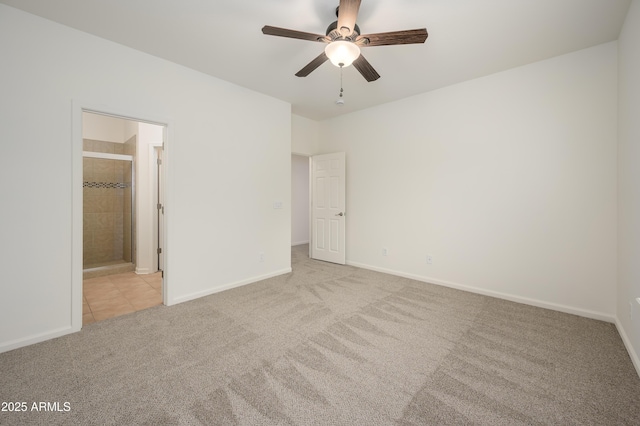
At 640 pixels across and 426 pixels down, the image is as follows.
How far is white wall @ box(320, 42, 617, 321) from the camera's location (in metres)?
2.79

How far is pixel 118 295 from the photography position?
3.52 meters

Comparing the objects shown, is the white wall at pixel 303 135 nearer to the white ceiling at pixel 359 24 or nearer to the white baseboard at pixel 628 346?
the white ceiling at pixel 359 24

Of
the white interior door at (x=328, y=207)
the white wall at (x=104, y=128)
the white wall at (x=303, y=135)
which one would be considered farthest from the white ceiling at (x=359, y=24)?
the white wall at (x=104, y=128)

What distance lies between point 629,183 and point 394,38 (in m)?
2.29

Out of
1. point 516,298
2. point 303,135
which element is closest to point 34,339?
point 303,135

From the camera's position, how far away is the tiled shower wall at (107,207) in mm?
4820

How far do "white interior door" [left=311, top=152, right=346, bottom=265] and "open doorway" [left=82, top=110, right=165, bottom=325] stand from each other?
2735mm

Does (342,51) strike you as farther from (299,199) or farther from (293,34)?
(299,199)

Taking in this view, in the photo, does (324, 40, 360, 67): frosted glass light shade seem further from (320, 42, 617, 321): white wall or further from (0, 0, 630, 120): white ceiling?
(320, 42, 617, 321): white wall

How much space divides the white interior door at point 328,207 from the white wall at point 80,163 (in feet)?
4.55

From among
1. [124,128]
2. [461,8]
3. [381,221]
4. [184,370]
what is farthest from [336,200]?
[124,128]

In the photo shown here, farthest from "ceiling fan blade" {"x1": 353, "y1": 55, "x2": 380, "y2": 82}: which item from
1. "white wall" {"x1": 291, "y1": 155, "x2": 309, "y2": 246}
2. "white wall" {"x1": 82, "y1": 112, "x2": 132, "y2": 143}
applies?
"white wall" {"x1": 291, "y1": 155, "x2": 309, "y2": 246}

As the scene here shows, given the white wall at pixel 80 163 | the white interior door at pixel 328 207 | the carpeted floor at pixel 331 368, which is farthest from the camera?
the white interior door at pixel 328 207

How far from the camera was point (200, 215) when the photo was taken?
3.38 metres
